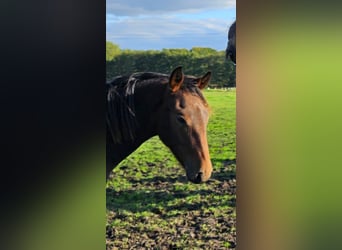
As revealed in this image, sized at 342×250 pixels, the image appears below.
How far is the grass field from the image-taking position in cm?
271

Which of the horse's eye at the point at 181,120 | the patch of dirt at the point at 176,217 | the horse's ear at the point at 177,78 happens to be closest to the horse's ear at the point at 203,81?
the horse's ear at the point at 177,78

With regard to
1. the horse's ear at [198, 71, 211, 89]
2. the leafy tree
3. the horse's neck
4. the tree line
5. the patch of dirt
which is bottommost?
the patch of dirt

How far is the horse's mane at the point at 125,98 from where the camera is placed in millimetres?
2695

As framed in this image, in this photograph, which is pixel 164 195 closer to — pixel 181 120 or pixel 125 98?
pixel 181 120

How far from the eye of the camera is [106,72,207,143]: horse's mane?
2.70 m

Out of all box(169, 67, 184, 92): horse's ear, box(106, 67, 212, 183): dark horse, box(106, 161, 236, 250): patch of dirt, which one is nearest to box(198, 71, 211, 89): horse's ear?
box(106, 67, 212, 183): dark horse

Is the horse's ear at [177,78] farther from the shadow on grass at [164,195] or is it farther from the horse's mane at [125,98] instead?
the shadow on grass at [164,195]

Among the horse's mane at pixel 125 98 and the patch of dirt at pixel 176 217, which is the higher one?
the horse's mane at pixel 125 98

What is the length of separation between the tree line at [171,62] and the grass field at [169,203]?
0.15 m

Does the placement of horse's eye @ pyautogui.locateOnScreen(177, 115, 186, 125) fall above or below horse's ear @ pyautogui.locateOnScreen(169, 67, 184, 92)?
below

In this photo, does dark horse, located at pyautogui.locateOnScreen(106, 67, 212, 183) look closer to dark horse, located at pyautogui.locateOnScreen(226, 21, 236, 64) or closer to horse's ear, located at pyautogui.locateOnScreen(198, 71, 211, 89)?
horse's ear, located at pyautogui.locateOnScreen(198, 71, 211, 89)

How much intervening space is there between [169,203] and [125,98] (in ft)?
2.12
